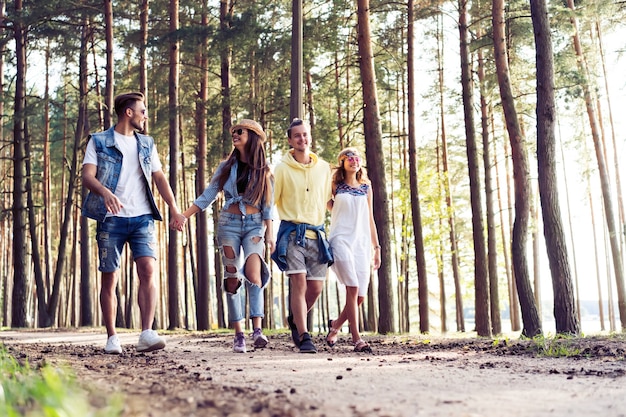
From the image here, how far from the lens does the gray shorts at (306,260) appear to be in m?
7.84

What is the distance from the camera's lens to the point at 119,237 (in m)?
7.17

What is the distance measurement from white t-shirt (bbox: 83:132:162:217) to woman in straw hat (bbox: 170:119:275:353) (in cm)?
55

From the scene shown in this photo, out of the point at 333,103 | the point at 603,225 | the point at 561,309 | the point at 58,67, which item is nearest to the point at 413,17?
the point at 333,103

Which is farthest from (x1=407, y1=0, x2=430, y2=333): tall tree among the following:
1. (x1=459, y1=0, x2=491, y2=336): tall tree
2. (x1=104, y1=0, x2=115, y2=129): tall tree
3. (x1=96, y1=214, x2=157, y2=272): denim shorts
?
(x1=96, y1=214, x2=157, y2=272): denim shorts

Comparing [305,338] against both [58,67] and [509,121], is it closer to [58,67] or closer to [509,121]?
[509,121]

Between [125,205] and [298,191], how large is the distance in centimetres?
181

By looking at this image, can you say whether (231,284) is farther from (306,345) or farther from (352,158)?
(352,158)

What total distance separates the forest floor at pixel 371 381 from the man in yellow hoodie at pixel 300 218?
2.64 feet

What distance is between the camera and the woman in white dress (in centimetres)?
799

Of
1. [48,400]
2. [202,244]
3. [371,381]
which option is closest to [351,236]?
[371,381]

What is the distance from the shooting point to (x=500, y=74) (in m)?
14.4

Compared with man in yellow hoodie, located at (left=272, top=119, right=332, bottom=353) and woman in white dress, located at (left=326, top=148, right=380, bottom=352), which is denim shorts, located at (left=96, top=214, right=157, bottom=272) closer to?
man in yellow hoodie, located at (left=272, top=119, right=332, bottom=353)

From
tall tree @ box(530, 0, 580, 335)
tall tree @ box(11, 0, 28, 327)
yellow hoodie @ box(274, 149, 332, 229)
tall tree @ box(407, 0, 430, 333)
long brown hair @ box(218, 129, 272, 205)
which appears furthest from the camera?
tall tree @ box(11, 0, 28, 327)

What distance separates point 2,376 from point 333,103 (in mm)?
22765
